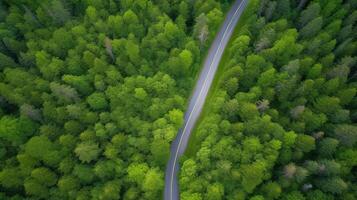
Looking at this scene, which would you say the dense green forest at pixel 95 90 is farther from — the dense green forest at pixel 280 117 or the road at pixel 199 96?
the dense green forest at pixel 280 117

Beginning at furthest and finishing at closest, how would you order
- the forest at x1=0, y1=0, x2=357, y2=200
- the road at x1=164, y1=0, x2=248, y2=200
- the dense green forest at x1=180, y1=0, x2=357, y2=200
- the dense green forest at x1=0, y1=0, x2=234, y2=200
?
1. the road at x1=164, y1=0, x2=248, y2=200
2. the dense green forest at x1=0, y1=0, x2=234, y2=200
3. the forest at x1=0, y1=0, x2=357, y2=200
4. the dense green forest at x1=180, y1=0, x2=357, y2=200

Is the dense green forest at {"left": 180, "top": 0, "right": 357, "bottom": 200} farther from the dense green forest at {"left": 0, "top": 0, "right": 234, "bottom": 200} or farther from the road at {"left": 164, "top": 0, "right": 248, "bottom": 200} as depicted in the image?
the dense green forest at {"left": 0, "top": 0, "right": 234, "bottom": 200}

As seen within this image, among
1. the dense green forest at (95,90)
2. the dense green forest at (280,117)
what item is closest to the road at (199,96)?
the dense green forest at (95,90)

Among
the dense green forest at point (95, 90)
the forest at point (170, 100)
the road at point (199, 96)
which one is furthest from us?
the road at point (199, 96)

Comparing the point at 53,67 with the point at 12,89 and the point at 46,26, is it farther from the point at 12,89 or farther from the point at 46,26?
the point at 46,26

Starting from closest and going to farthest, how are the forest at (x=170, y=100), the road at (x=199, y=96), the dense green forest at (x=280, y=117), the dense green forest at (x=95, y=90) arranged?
the dense green forest at (x=280, y=117), the forest at (x=170, y=100), the dense green forest at (x=95, y=90), the road at (x=199, y=96)

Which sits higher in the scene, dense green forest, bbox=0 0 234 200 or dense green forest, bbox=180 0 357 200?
dense green forest, bbox=0 0 234 200

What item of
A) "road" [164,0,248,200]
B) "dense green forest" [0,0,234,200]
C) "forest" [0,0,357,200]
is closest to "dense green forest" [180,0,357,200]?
"forest" [0,0,357,200]
